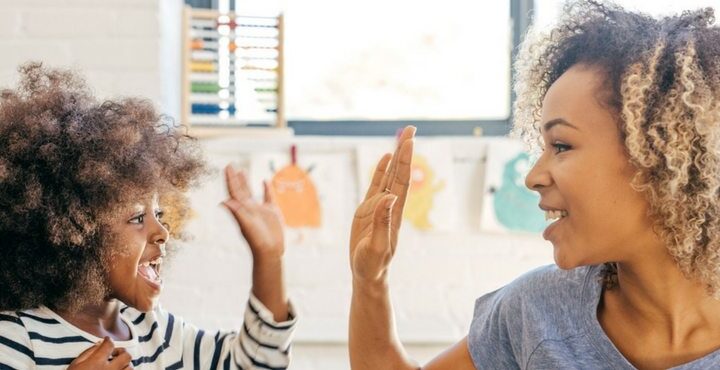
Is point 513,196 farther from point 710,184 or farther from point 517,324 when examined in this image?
point 710,184

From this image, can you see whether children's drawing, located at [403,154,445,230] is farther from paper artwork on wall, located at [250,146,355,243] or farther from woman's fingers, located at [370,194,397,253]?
woman's fingers, located at [370,194,397,253]

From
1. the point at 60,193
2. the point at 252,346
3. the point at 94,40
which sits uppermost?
the point at 94,40

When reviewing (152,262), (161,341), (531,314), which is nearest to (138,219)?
(152,262)

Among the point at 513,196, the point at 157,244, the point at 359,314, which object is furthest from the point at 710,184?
the point at 513,196

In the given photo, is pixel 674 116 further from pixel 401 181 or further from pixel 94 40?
pixel 94 40

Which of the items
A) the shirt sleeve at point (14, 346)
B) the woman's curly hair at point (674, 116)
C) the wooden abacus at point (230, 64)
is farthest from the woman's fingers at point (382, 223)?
the wooden abacus at point (230, 64)

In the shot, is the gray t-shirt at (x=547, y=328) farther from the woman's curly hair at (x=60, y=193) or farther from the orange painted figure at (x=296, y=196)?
the orange painted figure at (x=296, y=196)

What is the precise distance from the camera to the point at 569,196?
0.98m

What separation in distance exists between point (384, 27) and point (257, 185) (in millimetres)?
543

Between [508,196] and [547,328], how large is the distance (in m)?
0.94

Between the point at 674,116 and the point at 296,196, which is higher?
the point at 674,116

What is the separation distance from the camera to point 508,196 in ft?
6.53

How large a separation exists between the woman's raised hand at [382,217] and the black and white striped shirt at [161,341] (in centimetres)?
14

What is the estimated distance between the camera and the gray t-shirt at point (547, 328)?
1031 mm
